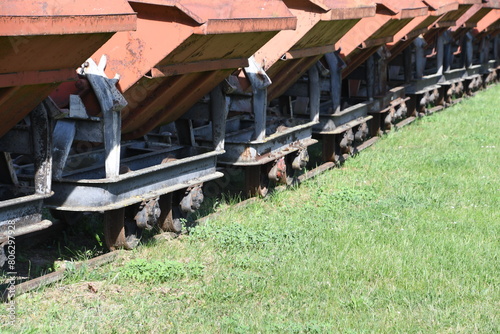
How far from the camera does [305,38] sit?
8812 millimetres

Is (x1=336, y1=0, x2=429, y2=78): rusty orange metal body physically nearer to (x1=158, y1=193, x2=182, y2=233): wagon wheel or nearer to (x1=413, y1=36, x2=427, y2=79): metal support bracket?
(x1=413, y1=36, x2=427, y2=79): metal support bracket

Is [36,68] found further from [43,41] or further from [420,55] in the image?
[420,55]

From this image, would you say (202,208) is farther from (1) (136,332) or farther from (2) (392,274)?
(1) (136,332)

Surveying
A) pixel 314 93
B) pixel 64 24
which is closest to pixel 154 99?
pixel 64 24

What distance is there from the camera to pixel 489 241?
7.23 metres

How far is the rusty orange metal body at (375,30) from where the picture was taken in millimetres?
10758

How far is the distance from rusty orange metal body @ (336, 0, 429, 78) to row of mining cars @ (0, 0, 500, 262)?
0.08 ft

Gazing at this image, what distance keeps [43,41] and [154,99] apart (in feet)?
6.43

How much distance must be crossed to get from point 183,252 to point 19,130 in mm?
1788

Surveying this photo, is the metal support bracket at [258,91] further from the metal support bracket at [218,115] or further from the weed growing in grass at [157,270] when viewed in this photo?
the weed growing in grass at [157,270]

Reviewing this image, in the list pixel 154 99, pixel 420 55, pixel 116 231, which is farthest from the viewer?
pixel 420 55

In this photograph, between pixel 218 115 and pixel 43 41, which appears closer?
pixel 43 41

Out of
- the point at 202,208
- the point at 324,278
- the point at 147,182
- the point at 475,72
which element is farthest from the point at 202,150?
the point at 475,72

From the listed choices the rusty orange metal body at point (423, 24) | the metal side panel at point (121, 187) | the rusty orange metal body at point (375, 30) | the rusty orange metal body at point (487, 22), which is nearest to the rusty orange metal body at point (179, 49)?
the metal side panel at point (121, 187)
